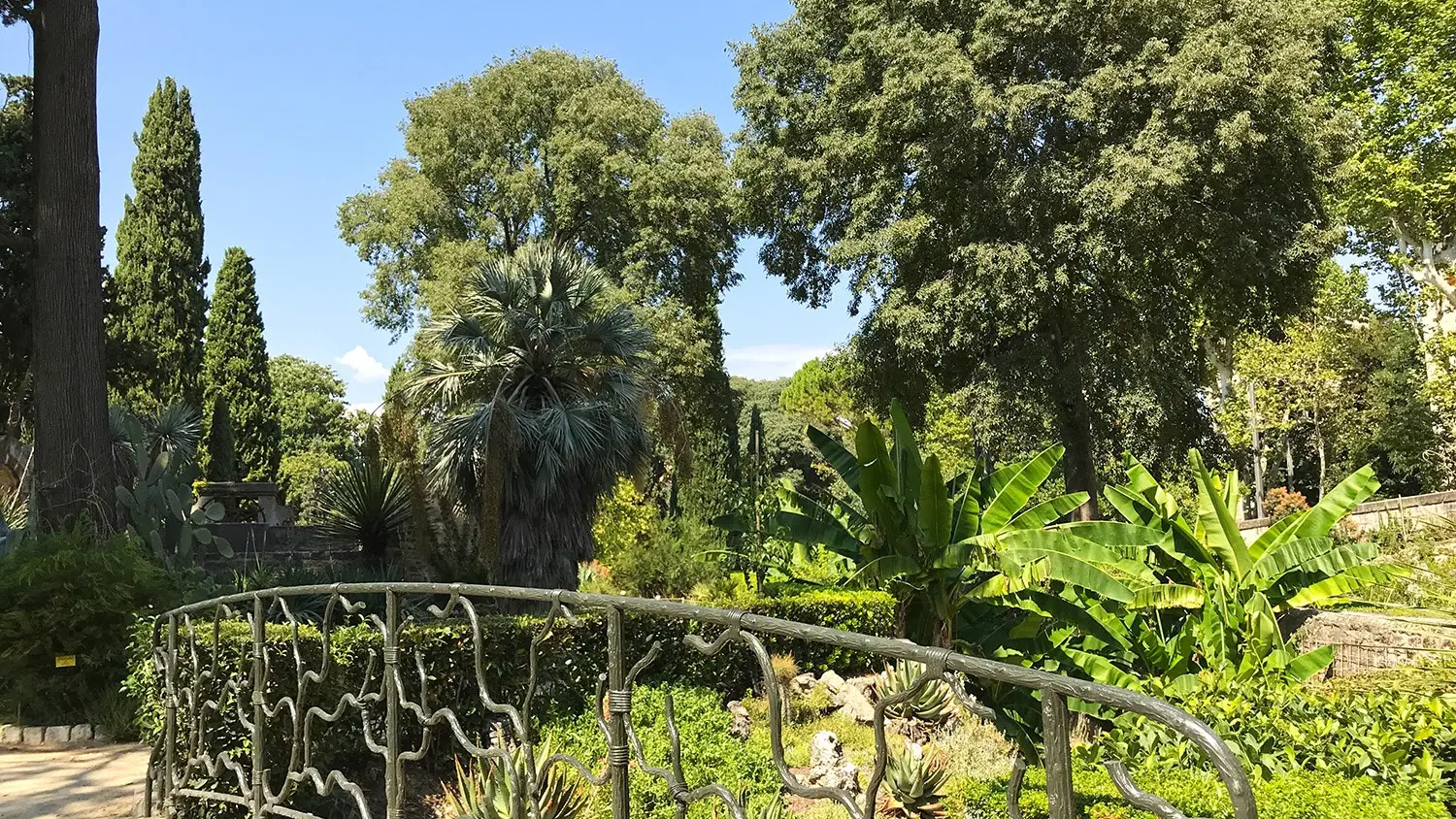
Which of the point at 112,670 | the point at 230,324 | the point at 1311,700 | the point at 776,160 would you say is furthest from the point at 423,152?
the point at 1311,700

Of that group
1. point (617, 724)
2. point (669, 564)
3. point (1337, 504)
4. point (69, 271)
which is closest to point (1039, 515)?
point (1337, 504)

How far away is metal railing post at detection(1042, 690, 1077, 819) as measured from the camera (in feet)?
4.56

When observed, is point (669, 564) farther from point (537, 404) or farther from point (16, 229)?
point (16, 229)

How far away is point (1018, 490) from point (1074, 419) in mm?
8674

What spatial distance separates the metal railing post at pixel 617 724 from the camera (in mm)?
2312

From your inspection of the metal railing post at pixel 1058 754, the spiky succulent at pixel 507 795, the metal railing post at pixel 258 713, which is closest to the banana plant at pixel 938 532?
the spiky succulent at pixel 507 795

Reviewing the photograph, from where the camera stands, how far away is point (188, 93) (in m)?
26.4

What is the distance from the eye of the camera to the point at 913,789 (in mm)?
6719

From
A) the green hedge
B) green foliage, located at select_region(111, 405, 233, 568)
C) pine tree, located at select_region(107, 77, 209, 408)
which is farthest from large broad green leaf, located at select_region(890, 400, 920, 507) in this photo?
pine tree, located at select_region(107, 77, 209, 408)

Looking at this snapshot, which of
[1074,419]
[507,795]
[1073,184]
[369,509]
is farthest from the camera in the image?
[1074,419]

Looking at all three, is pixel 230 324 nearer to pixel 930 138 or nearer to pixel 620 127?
pixel 620 127

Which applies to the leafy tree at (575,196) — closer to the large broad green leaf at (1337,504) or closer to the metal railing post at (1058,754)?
the large broad green leaf at (1337,504)

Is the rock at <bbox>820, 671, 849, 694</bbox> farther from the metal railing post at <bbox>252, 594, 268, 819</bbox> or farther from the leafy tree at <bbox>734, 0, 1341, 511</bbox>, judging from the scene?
the metal railing post at <bbox>252, 594, 268, 819</bbox>

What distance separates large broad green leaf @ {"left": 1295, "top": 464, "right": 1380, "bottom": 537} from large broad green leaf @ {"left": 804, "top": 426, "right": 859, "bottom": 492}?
147 inches
